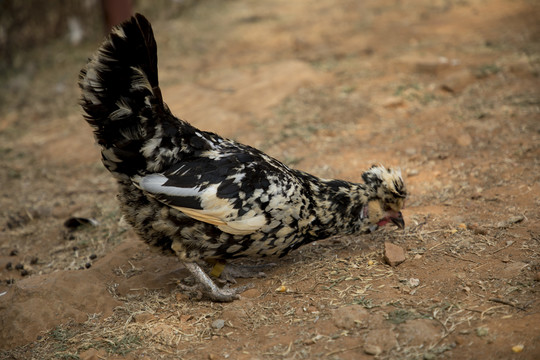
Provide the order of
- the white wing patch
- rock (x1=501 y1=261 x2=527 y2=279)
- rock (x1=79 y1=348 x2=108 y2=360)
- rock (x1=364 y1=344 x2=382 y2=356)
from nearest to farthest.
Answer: rock (x1=364 y1=344 x2=382 y2=356) → rock (x1=79 y1=348 x2=108 y2=360) → rock (x1=501 y1=261 x2=527 y2=279) → the white wing patch

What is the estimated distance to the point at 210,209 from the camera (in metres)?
3.56

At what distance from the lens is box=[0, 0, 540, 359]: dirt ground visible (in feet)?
10.6

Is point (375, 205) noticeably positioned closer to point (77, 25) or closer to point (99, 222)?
point (99, 222)

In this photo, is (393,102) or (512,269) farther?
(393,102)

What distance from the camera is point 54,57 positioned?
10141 millimetres

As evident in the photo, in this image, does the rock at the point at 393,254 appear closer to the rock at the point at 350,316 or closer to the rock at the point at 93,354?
the rock at the point at 350,316

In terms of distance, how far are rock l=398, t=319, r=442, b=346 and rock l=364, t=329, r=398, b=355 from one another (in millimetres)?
55

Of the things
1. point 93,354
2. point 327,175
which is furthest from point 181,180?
point 327,175

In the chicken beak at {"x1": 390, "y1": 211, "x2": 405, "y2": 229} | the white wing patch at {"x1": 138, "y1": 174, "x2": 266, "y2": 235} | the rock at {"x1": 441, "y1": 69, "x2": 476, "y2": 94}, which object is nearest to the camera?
the white wing patch at {"x1": 138, "y1": 174, "x2": 266, "y2": 235}

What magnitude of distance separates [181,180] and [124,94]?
2.31 feet

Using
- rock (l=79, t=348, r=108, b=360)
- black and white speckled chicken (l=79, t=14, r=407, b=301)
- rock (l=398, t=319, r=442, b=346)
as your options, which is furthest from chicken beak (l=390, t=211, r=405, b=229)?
rock (l=79, t=348, r=108, b=360)

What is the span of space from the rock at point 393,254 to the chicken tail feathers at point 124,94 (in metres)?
1.91

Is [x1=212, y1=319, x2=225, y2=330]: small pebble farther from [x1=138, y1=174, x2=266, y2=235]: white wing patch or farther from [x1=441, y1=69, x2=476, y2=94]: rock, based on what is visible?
[x1=441, y1=69, x2=476, y2=94]: rock

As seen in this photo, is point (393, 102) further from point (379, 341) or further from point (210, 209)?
point (379, 341)
